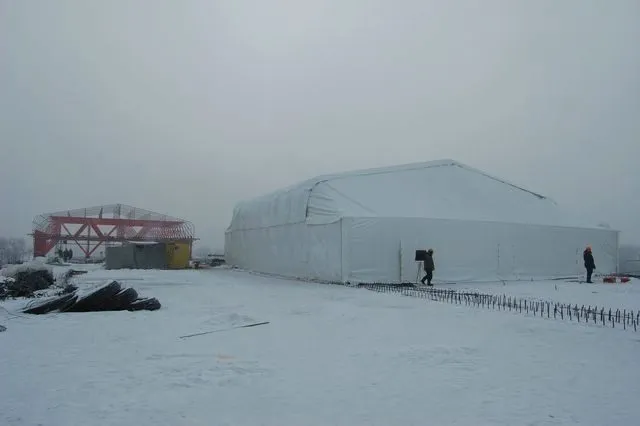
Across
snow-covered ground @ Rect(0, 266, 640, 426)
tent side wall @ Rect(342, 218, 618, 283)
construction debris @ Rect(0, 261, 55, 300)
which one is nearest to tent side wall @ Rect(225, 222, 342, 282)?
tent side wall @ Rect(342, 218, 618, 283)

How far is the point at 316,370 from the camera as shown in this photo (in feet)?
20.4

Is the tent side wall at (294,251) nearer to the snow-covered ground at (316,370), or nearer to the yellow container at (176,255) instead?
the yellow container at (176,255)

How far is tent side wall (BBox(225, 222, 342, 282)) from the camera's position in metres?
20.0

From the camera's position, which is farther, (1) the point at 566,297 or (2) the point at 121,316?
(1) the point at 566,297

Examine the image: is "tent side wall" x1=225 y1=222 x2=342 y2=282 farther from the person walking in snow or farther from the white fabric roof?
the person walking in snow

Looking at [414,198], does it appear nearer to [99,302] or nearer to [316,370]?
[99,302]

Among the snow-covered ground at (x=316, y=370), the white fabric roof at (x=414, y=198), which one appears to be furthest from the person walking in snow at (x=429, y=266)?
the snow-covered ground at (x=316, y=370)

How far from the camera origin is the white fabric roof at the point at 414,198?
20953 mm

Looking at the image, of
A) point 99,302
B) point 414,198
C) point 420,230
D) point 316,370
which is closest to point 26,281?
point 99,302

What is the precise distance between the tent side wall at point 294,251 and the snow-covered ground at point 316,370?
9461 mm

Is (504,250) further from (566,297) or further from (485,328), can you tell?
(485,328)

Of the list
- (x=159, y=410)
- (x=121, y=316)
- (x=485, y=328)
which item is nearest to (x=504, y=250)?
(x=485, y=328)

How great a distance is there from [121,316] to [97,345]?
300 cm

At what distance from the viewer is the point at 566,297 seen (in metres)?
14.7
